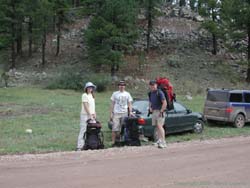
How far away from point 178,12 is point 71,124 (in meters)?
45.8

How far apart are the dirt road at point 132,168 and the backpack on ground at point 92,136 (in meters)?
0.56

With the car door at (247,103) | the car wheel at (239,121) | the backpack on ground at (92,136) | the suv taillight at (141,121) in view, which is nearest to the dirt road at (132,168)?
the backpack on ground at (92,136)

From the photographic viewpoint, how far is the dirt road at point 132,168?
27.1 feet

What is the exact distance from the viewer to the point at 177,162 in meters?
10.7

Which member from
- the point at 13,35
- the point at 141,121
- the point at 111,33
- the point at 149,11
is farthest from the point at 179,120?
the point at 149,11

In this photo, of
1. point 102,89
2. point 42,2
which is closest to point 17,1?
point 42,2

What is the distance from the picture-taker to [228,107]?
19.4 m

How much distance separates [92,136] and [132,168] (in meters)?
2.96

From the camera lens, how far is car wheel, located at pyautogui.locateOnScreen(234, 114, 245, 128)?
19.6m

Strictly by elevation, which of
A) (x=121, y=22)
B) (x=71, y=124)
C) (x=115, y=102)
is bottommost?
(x=71, y=124)

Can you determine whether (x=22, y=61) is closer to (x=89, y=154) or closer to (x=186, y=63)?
(x=186, y=63)

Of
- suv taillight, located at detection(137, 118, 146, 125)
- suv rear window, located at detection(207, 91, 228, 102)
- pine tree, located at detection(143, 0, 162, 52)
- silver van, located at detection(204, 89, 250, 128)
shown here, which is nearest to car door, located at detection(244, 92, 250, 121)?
silver van, located at detection(204, 89, 250, 128)

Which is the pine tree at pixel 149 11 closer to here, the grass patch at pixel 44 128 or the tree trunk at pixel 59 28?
the tree trunk at pixel 59 28

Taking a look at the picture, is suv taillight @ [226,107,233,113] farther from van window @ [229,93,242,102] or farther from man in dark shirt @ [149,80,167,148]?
man in dark shirt @ [149,80,167,148]
